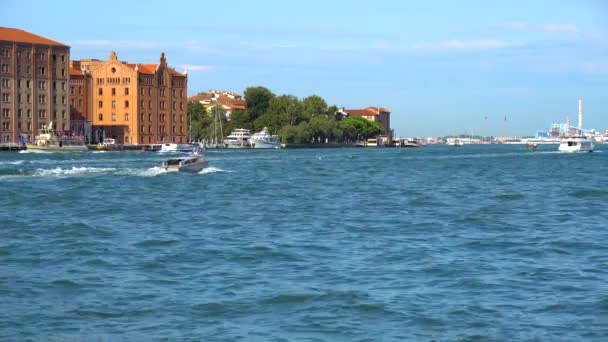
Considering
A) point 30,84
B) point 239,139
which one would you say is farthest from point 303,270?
point 239,139

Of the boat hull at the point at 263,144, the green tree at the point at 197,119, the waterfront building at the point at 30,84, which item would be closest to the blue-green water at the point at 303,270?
the waterfront building at the point at 30,84

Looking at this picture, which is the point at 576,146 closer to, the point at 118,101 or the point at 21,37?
the point at 118,101

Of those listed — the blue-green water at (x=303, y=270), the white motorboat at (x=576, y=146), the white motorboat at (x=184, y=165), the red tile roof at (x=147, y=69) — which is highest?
the red tile roof at (x=147, y=69)

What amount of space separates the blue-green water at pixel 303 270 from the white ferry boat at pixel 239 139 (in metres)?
142

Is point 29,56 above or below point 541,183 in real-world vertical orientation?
above

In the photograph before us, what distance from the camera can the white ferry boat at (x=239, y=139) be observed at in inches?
7156

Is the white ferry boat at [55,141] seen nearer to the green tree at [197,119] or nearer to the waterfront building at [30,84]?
the waterfront building at [30,84]

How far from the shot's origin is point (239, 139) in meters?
183

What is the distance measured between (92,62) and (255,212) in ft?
451

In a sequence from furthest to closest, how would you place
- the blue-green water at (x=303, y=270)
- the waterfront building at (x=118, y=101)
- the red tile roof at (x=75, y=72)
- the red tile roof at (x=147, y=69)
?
1. the red tile roof at (x=147, y=69)
2. the waterfront building at (x=118, y=101)
3. the red tile roof at (x=75, y=72)
4. the blue-green water at (x=303, y=270)

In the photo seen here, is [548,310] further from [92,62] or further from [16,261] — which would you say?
[92,62]

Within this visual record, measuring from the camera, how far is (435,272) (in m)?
19.8

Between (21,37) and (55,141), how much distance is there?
1843 centimetres

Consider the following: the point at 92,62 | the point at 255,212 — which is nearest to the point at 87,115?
the point at 92,62
